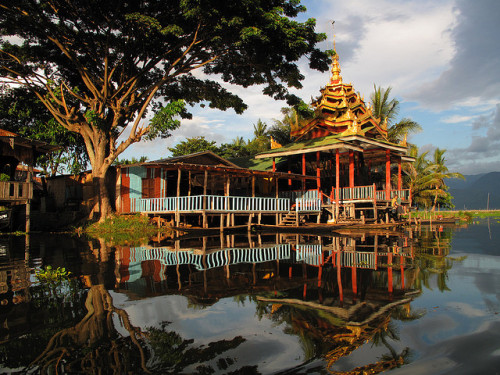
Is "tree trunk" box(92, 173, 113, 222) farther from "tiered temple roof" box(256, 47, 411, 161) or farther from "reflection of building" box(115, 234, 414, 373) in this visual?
"tiered temple roof" box(256, 47, 411, 161)

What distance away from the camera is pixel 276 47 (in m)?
16.7

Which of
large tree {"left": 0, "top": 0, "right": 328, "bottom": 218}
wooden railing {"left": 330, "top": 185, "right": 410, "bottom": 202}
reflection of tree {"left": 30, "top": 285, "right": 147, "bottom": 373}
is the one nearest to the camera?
reflection of tree {"left": 30, "top": 285, "right": 147, "bottom": 373}

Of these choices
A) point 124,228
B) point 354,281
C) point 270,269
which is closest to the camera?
point 354,281

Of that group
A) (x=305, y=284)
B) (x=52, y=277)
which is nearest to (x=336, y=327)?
(x=305, y=284)

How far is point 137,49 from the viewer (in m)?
18.0

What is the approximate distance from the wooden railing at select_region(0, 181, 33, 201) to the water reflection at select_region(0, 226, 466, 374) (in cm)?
974

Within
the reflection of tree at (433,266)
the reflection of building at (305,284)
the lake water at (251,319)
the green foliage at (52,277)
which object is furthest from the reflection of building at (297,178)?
the lake water at (251,319)

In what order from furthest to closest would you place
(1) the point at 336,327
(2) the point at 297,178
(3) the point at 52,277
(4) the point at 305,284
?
(2) the point at 297,178 → (3) the point at 52,277 → (4) the point at 305,284 → (1) the point at 336,327

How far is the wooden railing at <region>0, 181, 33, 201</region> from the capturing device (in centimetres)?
1614

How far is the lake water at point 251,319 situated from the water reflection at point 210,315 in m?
0.02

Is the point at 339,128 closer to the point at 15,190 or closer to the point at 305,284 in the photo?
the point at 15,190

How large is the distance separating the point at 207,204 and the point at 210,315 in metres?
13.5

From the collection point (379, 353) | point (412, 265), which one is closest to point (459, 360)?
point (379, 353)

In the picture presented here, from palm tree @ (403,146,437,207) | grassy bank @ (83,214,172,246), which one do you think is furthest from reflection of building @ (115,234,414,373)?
palm tree @ (403,146,437,207)
